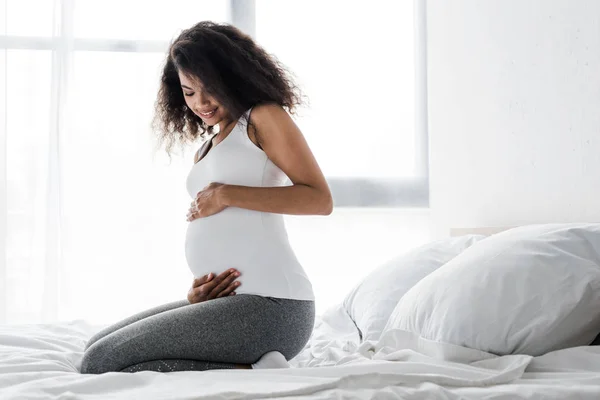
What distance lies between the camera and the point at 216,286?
63.6 inches

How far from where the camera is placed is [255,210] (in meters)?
1.65

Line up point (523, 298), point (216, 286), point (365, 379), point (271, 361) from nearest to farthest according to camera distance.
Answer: point (365, 379) → point (523, 298) → point (271, 361) → point (216, 286)

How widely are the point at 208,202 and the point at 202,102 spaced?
297 mm

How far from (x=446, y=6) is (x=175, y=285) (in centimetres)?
160

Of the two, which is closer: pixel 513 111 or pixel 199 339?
pixel 199 339

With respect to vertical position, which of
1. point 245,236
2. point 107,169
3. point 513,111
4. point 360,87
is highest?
point 360,87

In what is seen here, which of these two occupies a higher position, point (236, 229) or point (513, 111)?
point (513, 111)

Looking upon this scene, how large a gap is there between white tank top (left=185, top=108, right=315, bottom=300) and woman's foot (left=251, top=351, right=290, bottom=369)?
0.43 ft

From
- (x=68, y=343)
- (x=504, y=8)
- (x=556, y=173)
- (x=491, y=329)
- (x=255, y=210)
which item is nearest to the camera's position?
(x=491, y=329)

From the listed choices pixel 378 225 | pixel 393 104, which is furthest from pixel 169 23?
pixel 378 225

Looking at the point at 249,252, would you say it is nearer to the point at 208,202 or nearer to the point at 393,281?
the point at 208,202

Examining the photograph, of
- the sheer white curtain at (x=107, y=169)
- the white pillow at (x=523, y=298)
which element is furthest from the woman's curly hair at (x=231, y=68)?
the sheer white curtain at (x=107, y=169)

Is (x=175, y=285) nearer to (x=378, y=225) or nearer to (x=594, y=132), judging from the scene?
(x=378, y=225)

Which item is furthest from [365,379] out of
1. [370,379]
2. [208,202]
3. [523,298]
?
[208,202]
